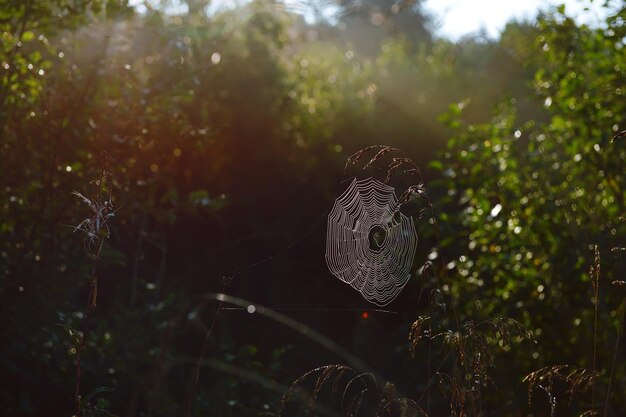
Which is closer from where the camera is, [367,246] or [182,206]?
[367,246]

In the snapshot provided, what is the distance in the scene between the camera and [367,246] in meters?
2.99

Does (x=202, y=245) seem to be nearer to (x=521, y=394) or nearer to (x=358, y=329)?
(x=358, y=329)

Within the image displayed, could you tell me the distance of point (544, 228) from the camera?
14.9ft

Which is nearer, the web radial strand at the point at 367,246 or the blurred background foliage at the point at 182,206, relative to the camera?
the web radial strand at the point at 367,246

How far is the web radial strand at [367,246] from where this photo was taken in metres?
2.84

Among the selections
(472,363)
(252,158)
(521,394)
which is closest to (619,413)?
(521,394)

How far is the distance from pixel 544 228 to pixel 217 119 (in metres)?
5.49

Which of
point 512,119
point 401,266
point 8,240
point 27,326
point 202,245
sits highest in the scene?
point 512,119

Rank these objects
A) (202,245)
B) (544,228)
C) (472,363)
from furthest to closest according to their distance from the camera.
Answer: (202,245) < (544,228) < (472,363)

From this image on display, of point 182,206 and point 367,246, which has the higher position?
point 367,246

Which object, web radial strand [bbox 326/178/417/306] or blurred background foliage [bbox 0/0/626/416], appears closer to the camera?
web radial strand [bbox 326/178/417/306]

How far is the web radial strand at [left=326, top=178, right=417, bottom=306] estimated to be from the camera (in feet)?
9.32

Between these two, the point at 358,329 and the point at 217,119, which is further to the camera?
the point at 217,119

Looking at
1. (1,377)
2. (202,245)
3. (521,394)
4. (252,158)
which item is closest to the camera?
(1,377)
